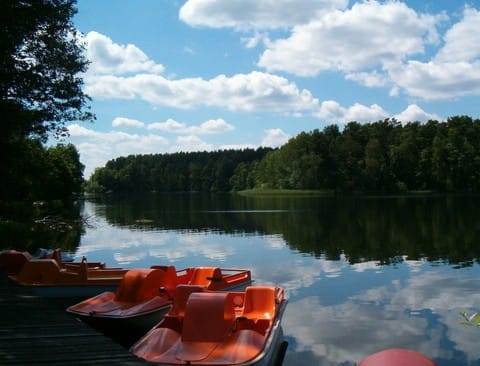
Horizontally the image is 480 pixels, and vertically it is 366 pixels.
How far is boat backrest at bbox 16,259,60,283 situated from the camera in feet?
50.4

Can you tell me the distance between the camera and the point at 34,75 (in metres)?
20.5

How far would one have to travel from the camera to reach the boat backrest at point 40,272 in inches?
605

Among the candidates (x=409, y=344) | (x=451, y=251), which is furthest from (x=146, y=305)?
(x=451, y=251)

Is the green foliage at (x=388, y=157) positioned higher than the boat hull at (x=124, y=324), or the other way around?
the green foliage at (x=388, y=157)

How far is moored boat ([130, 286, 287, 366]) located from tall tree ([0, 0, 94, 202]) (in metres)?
11.5

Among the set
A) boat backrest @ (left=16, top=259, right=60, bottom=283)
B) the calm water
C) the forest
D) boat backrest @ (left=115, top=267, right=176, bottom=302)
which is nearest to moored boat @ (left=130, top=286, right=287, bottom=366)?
the calm water

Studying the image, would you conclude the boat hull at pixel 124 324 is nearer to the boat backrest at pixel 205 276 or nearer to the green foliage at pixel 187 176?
the boat backrest at pixel 205 276

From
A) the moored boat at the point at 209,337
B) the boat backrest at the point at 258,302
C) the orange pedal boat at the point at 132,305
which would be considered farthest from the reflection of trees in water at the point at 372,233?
the moored boat at the point at 209,337

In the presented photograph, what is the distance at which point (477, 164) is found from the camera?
10569cm

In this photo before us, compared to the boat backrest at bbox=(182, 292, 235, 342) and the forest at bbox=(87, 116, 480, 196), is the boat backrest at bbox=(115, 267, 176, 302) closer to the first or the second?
the boat backrest at bbox=(182, 292, 235, 342)

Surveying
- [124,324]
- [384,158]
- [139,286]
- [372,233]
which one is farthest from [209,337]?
[384,158]

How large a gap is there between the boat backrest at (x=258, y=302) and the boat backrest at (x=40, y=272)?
6.18 m

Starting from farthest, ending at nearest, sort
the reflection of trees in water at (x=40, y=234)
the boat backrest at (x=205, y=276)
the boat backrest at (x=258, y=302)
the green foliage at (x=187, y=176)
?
the green foliage at (x=187, y=176), the reflection of trees in water at (x=40, y=234), the boat backrest at (x=205, y=276), the boat backrest at (x=258, y=302)

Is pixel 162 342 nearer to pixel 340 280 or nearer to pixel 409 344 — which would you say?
pixel 409 344
